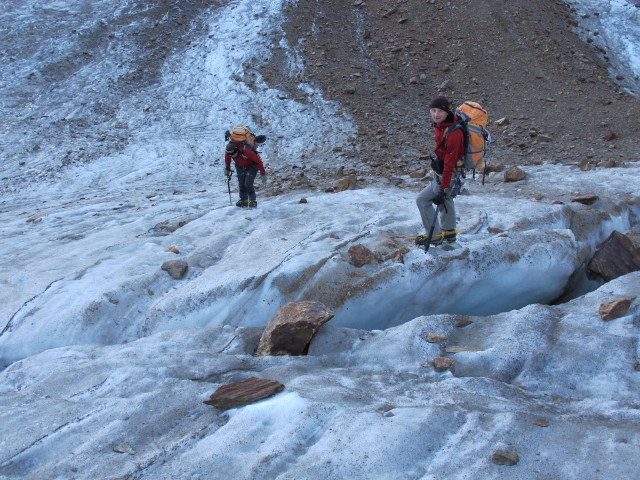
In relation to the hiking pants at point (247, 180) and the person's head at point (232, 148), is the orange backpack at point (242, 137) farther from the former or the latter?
the hiking pants at point (247, 180)

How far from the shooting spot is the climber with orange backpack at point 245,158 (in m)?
9.59

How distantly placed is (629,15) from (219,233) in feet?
70.4

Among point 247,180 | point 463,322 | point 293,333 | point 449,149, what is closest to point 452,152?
point 449,149

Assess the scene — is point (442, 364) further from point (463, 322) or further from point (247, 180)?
point (247, 180)

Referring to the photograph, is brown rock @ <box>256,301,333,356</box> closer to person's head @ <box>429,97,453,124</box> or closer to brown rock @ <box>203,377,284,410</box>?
brown rock @ <box>203,377,284,410</box>

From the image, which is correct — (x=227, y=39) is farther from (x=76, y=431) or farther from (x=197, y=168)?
(x=76, y=431)

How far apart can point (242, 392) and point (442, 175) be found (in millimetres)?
3653

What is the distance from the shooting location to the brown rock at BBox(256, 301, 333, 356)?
538 centimetres

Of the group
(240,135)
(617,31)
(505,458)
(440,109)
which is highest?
(617,31)

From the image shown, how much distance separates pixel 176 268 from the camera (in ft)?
23.5

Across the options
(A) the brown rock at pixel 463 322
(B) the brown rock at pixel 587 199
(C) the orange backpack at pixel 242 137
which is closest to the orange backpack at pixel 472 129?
(A) the brown rock at pixel 463 322

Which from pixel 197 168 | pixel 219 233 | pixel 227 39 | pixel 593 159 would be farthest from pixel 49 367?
pixel 227 39

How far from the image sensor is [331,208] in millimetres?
9312

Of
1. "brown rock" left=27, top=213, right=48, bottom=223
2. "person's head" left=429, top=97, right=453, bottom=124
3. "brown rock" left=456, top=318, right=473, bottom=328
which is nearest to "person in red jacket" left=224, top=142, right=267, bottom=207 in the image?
"brown rock" left=27, top=213, right=48, bottom=223
